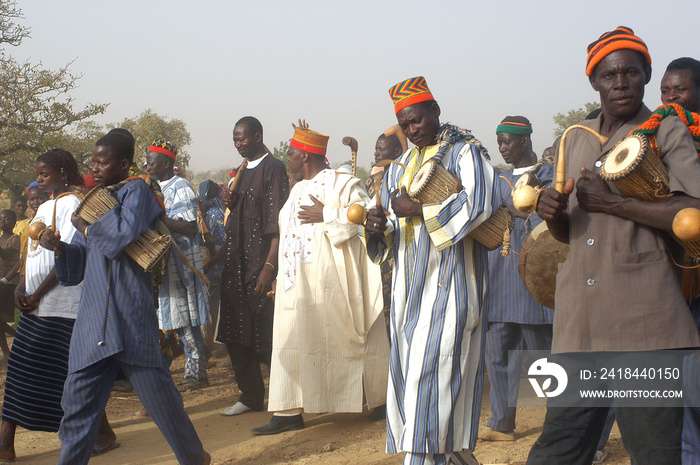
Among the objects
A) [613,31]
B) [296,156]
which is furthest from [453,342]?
[296,156]

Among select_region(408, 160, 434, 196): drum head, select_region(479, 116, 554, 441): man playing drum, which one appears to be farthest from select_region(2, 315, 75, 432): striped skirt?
select_region(479, 116, 554, 441): man playing drum

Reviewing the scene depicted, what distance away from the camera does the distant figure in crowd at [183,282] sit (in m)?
7.05

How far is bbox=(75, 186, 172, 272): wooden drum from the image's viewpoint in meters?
4.03

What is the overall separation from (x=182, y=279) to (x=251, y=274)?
1426mm

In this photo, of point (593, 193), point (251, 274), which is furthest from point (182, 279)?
point (593, 193)

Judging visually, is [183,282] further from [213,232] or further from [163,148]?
[213,232]

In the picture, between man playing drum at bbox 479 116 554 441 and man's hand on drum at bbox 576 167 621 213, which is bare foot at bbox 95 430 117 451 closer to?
→ man playing drum at bbox 479 116 554 441

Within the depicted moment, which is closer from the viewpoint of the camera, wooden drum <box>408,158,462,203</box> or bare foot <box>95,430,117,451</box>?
wooden drum <box>408,158,462,203</box>

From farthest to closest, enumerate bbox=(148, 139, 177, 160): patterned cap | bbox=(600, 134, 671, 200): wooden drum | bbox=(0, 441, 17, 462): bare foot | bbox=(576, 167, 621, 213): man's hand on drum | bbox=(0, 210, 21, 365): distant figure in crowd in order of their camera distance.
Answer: bbox=(0, 210, 21, 365): distant figure in crowd
bbox=(148, 139, 177, 160): patterned cap
bbox=(0, 441, 17, 462): bare foot
bbox=(576, 167, 621, 213): man's hand on drum
bbox=(600, 134, 671, 200): wooden drum

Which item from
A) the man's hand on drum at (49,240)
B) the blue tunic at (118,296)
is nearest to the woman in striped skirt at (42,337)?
the man's hand on drum at (49,240)

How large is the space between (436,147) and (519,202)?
1.31m

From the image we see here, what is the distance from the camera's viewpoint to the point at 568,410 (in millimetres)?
2744

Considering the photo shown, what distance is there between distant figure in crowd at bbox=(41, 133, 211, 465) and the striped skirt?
108 cm

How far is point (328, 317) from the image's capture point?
18.2ft
